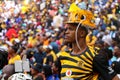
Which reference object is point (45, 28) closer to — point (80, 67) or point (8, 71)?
point (8, 71)

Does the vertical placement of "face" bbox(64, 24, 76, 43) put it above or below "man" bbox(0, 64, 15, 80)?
above

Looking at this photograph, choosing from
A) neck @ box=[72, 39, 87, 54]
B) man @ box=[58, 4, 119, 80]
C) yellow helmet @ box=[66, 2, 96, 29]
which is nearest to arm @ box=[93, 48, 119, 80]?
man @ box=[58, 4, 119, 80]

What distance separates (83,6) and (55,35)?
1119 centimetres

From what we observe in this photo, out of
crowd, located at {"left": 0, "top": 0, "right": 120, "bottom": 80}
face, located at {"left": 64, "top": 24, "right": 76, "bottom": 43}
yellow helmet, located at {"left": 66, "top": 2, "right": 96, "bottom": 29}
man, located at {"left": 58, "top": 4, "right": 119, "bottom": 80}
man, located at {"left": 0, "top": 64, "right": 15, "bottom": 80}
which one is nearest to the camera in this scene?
man, located at {"left": 58, "top": 4, "right": 119, "bottom": 80}

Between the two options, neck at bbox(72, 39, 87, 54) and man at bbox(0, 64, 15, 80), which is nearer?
neck at bbox(72, 39, 87, 54)

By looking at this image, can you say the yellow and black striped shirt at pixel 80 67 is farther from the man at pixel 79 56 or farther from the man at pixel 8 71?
the man at pixel 8 71

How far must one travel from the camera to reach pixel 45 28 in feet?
67.5

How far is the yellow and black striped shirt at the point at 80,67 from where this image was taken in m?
5.21

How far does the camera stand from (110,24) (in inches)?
671

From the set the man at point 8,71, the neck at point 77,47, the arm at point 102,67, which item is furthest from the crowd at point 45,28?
the arm at point 102,67

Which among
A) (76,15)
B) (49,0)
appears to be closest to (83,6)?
(76,15)

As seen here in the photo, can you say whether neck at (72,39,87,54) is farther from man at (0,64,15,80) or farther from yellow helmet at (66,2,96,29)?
man at (0,64,15,80)

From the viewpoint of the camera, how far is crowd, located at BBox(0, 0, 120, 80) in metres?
11.5

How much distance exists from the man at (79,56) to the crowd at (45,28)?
2.81 meters
